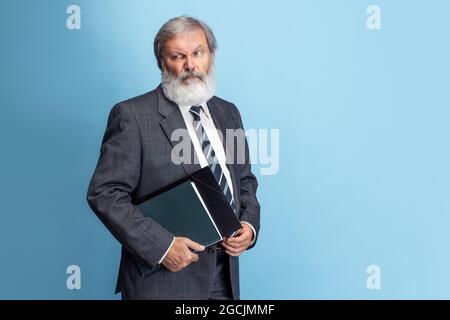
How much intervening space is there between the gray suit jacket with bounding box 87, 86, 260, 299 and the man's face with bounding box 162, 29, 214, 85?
0.07m

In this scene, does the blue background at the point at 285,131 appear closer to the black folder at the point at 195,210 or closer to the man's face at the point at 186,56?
the man's face at the point at 186,56

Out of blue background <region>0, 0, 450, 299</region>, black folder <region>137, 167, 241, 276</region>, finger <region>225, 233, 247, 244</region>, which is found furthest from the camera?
blue background <region>0, 0, 450, 299</region>

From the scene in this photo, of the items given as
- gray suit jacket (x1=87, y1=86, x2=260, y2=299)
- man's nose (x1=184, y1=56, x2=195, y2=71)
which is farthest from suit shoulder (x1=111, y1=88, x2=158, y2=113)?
man's nose (x1=184, y1=56, x2=195, y2=71)

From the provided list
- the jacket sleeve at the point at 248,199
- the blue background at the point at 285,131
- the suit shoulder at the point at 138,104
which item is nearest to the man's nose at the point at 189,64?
the suit shoulder at the point at 138,104

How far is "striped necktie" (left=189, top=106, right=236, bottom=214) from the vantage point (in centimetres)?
171

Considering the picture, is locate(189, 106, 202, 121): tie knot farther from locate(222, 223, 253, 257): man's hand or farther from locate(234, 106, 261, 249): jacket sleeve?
locate(222, 223, 253, 257): man's hand

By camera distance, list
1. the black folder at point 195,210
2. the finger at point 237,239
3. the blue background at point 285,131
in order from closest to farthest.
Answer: the black folder at point 195,210 → the finger at point 237,239 → the blue background at point 285,131

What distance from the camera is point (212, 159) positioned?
1715mm

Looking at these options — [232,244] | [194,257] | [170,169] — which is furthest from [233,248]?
[170,169]

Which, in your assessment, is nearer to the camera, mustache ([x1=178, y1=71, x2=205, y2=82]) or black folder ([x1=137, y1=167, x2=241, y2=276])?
black folder ([x1=137, y1=167, x2=241, y2=276])

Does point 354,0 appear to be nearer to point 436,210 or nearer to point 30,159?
point 436,210

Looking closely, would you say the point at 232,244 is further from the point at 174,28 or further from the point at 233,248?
the point at 174,28

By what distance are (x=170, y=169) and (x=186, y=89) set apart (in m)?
0.21

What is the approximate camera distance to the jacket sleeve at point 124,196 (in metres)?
1.58
